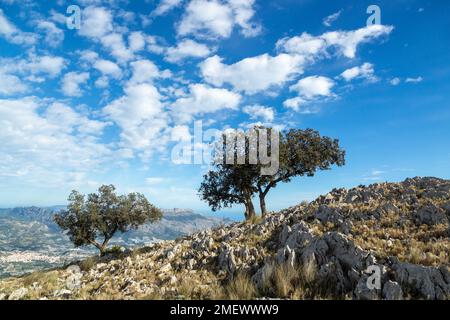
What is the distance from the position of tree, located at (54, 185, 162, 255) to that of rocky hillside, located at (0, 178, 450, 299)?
2024 cm

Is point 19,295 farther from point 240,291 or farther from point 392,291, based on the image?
point 392,291

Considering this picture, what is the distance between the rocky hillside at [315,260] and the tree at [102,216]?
66.4 feet

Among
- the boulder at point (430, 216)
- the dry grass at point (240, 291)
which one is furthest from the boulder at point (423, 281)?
the boulder at point (430, 216)

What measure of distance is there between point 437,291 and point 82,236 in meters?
43.8

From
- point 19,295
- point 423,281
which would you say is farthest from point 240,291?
point 19,295

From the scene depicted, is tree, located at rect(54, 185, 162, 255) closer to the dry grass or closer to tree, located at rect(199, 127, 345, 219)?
tree, located at rect(199, 127, 345, 219)

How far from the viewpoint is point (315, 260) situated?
15.4m

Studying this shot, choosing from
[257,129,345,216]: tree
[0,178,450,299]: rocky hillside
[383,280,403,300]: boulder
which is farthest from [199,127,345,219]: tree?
[383,280,403,300]: boulder

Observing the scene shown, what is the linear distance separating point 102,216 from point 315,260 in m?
37.6
